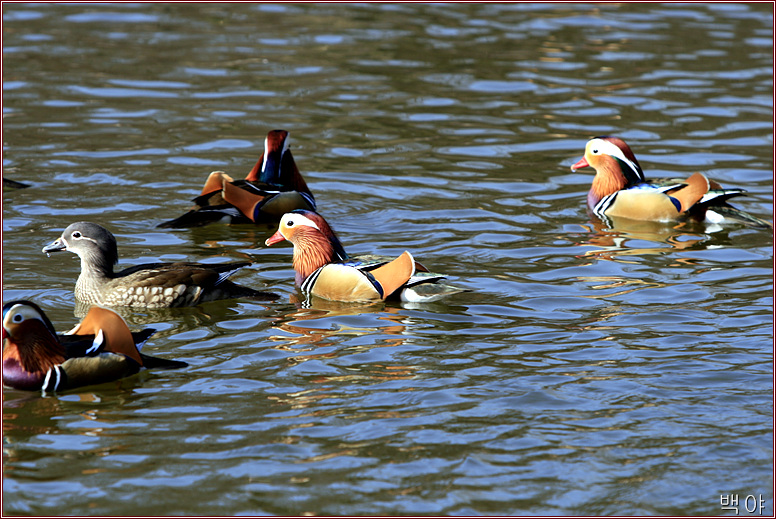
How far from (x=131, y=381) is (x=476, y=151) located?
721 centimetres

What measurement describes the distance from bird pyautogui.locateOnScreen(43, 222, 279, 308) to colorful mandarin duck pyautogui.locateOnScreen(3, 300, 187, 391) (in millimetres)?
1432

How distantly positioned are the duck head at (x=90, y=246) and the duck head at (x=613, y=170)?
5.37 m

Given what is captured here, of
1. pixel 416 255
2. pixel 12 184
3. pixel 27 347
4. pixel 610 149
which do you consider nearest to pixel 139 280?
pixel 27 347

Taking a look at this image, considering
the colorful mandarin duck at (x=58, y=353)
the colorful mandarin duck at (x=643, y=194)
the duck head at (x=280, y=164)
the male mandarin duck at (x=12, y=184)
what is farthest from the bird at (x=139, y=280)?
the colorful mandarin duck at (x=643, y=194)

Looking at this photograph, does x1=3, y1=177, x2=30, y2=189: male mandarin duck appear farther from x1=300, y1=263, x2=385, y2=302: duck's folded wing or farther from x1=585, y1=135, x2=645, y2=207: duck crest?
x1=585, y1=135, x2=645, y2=207: duck crest

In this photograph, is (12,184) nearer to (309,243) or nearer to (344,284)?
(309,243)

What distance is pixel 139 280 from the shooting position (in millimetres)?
8344

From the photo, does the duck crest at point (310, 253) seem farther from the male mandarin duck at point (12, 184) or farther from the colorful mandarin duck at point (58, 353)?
the male mandarin duck at point (12, 184)

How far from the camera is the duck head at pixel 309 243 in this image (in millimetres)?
8852

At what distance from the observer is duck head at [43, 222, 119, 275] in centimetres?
848

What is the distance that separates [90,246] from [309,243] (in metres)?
1.80

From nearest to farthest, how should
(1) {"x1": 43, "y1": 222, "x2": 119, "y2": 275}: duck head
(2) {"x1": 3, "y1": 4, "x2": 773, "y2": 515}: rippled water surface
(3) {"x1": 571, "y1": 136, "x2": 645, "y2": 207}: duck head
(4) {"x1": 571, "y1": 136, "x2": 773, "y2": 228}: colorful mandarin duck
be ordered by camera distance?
(2) {"x1": 3, "y1": 4, "x2": 773, "y2": 515}: rippled water surface → (1) {"x1": 43, "y1": 222, "x2": 119, "y2": 275}: duck head → (4) {"x1": 571, "y1": 136, "x2": 773, "y2": 228}: colorful mandarin duck → (3) {"x1": 571, "y1": 136, "x2": 645, "y2": 207}: duck head

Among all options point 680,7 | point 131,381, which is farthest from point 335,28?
point 131,381

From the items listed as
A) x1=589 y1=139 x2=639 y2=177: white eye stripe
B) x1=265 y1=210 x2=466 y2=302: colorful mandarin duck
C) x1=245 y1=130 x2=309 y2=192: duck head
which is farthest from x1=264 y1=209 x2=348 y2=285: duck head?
x1=589 y1=139 x2=639 y2=177: white eye stripe
